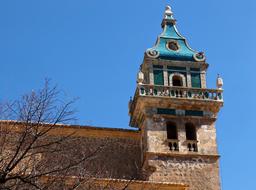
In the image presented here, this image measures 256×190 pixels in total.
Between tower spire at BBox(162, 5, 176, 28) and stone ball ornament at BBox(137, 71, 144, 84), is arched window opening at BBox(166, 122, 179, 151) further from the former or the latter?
tower spire at BBox(162, 5, 176, 28)

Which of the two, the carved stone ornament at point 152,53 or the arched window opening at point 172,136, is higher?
the carved stone ornament at point 152,53

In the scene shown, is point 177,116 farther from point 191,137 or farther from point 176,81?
point 176,81

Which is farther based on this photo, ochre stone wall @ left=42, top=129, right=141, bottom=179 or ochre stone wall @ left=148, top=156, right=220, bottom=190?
ochre stone wall @ left=42, top=129, right=141, bottom=179

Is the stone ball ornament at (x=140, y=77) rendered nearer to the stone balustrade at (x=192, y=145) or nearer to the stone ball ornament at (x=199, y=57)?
the stone ball ornament at (x=199, y=57)

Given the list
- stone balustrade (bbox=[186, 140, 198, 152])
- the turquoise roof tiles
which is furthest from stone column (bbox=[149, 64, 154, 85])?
stone balustrade (bbox=[186, 140, 198, 152])

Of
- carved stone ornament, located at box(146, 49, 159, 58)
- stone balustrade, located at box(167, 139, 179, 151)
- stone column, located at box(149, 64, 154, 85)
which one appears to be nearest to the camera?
stone balustrade, located at box(167, 139, 179, 151)

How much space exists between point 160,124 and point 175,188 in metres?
4.64

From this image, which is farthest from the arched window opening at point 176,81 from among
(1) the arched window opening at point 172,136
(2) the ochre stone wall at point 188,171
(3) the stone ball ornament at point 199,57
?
(2) the ochre stone wall at point 188,171

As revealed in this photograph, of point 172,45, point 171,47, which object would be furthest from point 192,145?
point 172,45

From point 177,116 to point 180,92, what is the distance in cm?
123

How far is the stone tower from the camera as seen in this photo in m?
27.5

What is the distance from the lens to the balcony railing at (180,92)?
1137 inches

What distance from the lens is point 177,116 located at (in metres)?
28.8

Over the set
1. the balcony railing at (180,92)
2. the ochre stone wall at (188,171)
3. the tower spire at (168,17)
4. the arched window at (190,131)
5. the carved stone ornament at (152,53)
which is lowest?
the ochre stone wall at (188,171)
